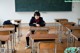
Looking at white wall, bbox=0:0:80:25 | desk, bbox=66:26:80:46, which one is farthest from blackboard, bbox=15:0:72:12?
desk, bbox=66:26:80:46

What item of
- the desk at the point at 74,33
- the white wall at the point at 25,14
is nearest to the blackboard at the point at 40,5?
the white wall at the point at 25,14

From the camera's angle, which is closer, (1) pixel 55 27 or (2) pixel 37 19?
(2) pixel 37 19

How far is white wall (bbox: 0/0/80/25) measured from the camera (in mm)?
9977

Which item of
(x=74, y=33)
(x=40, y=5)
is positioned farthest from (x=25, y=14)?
(x=74, y=33)

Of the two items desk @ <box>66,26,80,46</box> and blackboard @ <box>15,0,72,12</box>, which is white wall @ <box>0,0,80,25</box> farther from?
desk @ <box>66,26,80,46</box>

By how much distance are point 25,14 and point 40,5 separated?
3.16 feet

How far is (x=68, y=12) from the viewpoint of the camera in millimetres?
10242

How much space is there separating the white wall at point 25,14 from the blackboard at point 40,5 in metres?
0.25

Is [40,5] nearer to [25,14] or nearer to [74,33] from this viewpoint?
[25,14]

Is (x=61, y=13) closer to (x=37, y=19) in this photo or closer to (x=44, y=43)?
(x=37, y=19)

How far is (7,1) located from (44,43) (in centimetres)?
667

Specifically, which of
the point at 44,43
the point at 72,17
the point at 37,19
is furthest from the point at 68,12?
the point at 44,43

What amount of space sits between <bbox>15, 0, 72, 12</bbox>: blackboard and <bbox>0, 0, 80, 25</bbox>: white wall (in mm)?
246

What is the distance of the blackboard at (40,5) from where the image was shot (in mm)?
9922
